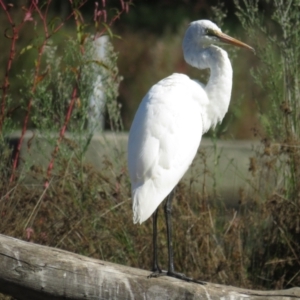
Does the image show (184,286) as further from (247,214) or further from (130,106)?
(130,106)

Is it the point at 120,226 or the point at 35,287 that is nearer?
the point at 35,287

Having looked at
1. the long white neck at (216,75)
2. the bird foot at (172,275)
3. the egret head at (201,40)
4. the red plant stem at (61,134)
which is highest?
the egret head at (201,40)

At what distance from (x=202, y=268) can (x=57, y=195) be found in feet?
3.03

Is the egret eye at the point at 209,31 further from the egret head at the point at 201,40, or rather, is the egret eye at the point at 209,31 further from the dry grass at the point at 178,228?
the dry grass at the point at 178,228

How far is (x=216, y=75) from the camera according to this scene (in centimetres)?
476

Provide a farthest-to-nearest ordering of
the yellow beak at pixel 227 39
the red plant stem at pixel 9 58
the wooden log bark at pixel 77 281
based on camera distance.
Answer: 1. the red plant stem at pixel 9 58
2. the yellow beak at pixel 227 39
3. the wooden log bark at pixel 77 281

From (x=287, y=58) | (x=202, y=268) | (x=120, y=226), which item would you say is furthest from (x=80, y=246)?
(x=287, y=58)

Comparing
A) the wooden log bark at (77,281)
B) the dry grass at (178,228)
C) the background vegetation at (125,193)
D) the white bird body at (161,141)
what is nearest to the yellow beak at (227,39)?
the white bird body at (161,141)

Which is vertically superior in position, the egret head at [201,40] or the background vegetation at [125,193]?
the egret head at [201,40]

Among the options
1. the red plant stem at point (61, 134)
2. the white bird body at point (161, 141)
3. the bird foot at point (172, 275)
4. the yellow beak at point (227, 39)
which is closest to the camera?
the bird foot at point (172, 275)

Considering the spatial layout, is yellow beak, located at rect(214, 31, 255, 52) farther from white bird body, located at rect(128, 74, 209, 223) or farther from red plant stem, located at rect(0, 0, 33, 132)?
red plant stem, located at rect(0, 0, 33, 132)

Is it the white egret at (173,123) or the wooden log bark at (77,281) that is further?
the white egret at (173,123)

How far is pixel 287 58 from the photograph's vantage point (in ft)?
17.6

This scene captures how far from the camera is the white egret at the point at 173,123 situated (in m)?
4.21
